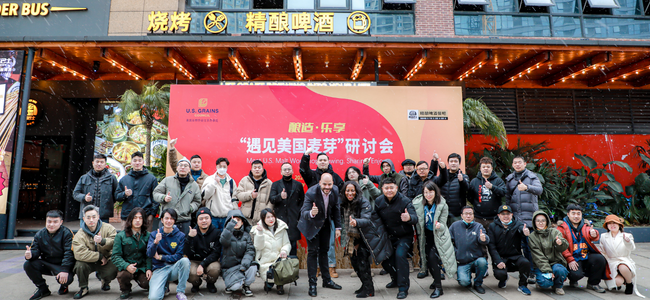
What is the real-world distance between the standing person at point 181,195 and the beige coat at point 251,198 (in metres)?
0.67

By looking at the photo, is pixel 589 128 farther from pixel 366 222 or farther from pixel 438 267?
pixel 366 222

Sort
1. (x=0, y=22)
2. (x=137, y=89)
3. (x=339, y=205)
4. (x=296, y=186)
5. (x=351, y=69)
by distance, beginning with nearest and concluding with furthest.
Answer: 1. (x=339, y=205)
2. (x=296, y=186)
3. (x=0, y=22)
4. (x=351, y=69)
5. (x=137, y=89)

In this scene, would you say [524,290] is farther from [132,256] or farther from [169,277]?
[132,256]

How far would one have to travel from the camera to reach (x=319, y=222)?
16.0 feet

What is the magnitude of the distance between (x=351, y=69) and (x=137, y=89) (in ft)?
20.7

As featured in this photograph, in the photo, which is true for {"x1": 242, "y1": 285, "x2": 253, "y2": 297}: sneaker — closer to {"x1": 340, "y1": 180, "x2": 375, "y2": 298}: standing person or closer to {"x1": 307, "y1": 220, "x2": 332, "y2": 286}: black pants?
{"x1": 307, "y1": 220, "x2": 332, "y2": 286}: black pants

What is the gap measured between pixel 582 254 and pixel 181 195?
6.04m

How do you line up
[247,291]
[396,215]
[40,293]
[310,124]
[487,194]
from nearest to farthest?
[40,293], [247,291], [396,215], [487,194], [310,124]

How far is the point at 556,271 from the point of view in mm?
4785

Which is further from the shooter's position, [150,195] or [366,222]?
[150,195]

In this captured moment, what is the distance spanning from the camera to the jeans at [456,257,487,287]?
4.86 meters

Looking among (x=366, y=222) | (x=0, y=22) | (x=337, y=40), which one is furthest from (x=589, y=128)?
(x=0, y=22)

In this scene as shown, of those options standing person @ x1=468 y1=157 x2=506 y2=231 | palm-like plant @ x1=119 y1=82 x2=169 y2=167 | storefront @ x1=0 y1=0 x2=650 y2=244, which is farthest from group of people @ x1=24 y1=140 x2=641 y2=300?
storefront @ x1=0 y1=0 x2=650 y2=244

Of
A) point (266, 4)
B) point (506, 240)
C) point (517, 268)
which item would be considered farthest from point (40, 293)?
point (266, 4)
